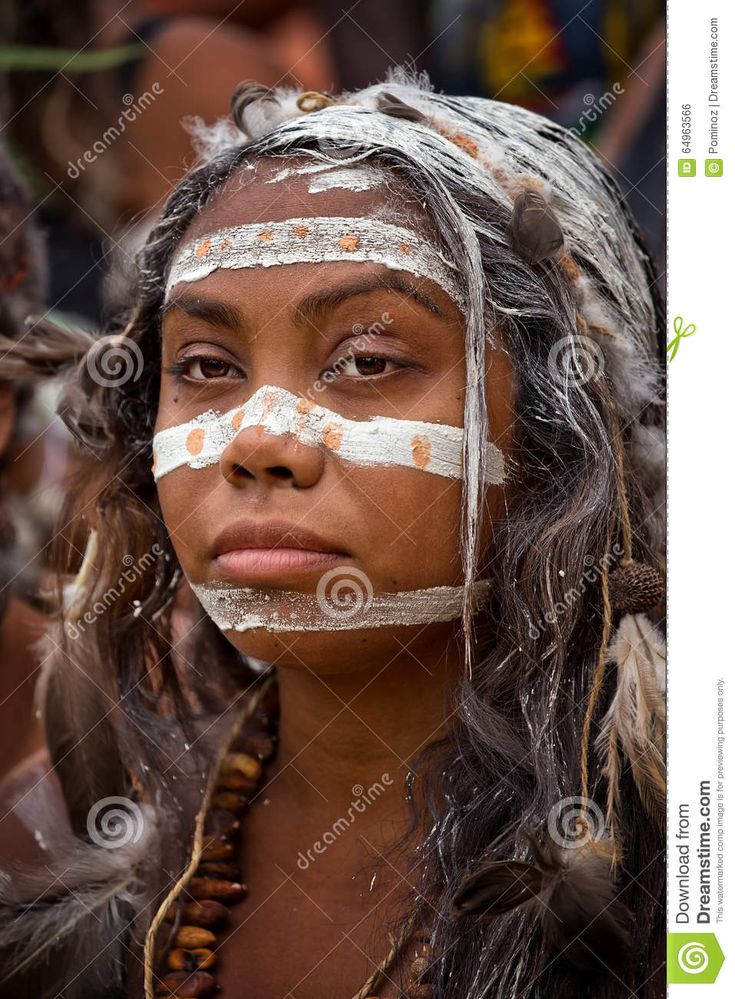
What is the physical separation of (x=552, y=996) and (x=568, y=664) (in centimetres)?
56

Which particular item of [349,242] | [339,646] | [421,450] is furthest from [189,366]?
[339,646]

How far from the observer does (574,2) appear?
4.11 m

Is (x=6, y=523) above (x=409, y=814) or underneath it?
above

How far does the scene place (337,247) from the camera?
2.28 meters

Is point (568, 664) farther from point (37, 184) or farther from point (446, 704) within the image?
point (37, 184)

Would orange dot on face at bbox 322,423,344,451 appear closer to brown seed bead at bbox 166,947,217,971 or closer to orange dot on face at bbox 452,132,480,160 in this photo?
orange dot on face at bbox 452,132,480,160

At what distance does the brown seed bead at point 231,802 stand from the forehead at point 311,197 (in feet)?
3.55

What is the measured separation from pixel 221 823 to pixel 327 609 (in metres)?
0.62

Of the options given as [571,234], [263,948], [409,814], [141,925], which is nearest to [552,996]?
[409,814]

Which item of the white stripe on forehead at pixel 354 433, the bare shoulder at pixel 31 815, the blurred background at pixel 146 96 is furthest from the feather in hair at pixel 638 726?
the blurred background at pixel 146 96

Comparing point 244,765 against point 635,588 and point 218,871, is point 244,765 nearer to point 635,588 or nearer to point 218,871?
point 218,871

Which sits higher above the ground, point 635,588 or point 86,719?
point 635,588

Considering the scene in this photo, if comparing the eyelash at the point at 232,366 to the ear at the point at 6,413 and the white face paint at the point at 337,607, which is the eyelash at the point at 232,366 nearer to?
the white face paint at the point at 337,607
